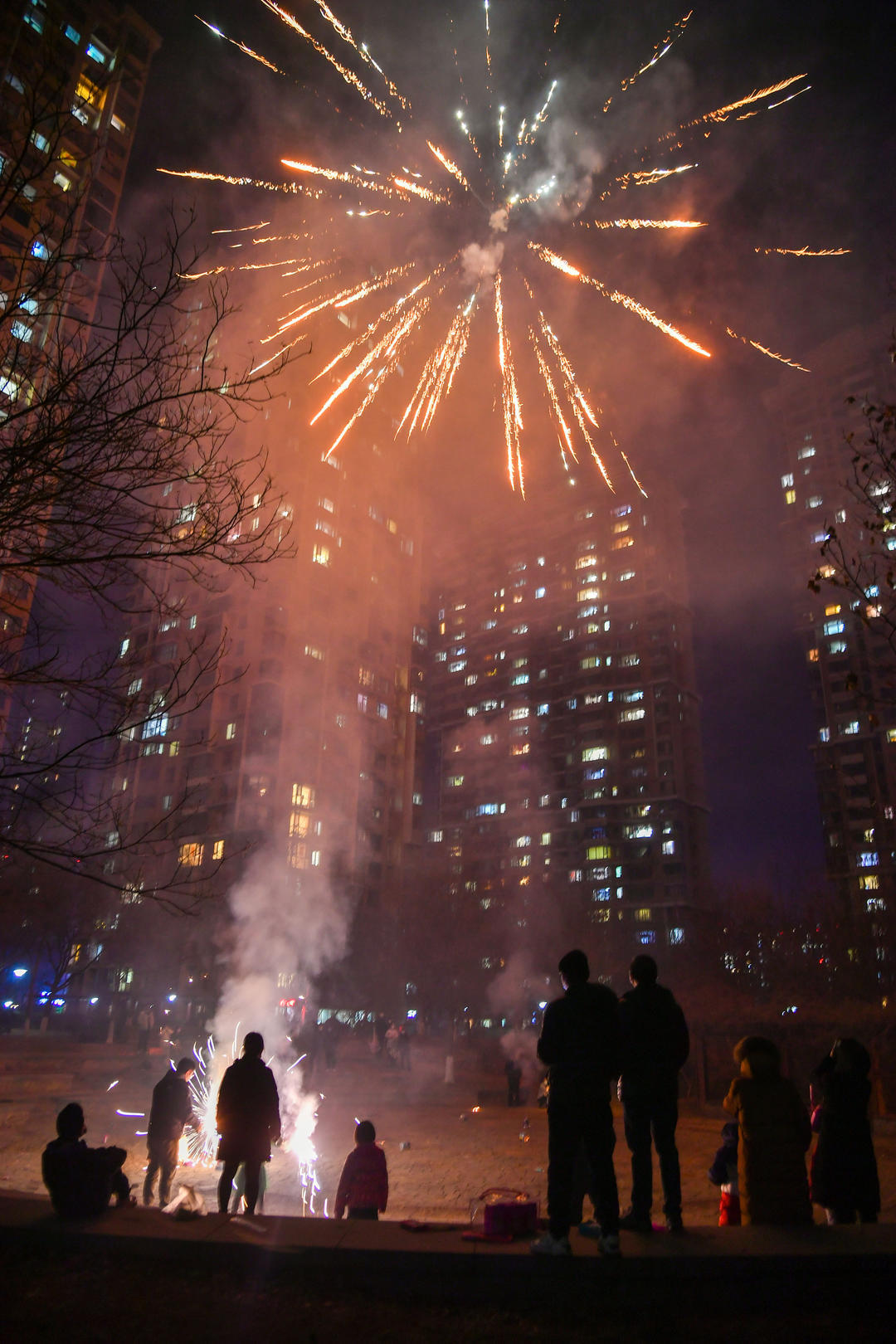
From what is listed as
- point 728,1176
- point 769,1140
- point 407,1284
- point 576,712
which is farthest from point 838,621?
point 407,1284

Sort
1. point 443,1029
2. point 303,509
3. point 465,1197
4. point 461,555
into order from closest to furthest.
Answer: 1. point 465,1197
2. point 443,1029
3. point 303,509
4. point 461,555

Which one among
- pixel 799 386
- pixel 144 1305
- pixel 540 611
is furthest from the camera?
pixel 540 611

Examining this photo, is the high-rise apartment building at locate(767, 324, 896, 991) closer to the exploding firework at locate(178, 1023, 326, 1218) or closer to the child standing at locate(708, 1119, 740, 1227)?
the exploding firework at locate(178, 1023, 326, 1218)

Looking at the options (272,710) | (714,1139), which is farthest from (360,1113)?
(272,710)

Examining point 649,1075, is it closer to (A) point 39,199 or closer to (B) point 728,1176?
(B) point 728,1176

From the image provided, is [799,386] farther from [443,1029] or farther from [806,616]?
[443,1029]
